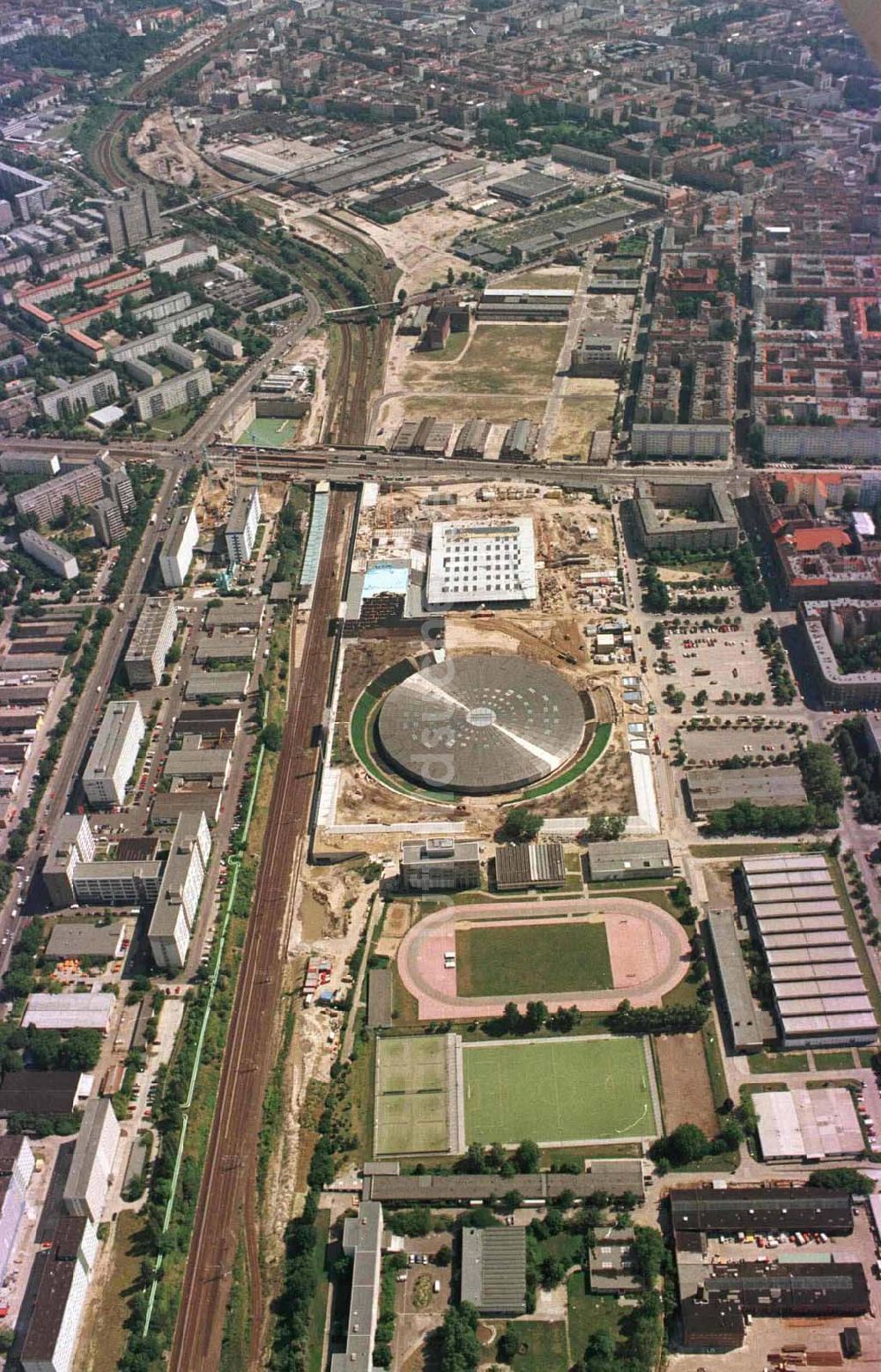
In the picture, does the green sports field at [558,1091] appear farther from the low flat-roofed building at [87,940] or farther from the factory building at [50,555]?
the factory building at [50,555]

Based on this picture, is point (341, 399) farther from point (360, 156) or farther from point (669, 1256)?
point (669, 1256)

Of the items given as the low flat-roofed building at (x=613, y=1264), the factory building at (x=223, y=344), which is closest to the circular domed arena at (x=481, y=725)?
the low flat-roofed building at (x=613, y=1264)

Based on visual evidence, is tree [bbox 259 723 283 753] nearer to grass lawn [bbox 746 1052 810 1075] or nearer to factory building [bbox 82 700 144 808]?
factory building [bbox 82 700 144 808]

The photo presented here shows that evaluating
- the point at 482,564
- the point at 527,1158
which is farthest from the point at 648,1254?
the point at 482,564

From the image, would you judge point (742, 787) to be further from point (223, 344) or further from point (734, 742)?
point (223, 344)

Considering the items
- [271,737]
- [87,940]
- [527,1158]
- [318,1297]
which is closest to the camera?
[318,1297]

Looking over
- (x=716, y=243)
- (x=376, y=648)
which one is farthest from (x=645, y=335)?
(x=376, y=648)

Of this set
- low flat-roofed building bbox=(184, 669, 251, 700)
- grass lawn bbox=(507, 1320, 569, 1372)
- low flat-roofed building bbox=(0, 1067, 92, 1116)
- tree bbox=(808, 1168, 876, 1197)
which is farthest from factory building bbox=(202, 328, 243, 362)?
grass lawn bbox=(507, 1320, 569, 1372)

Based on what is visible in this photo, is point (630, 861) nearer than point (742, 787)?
Yes

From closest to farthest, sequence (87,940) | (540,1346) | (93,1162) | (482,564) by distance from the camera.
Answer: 1. (540,1346)
2. (93,1162)
3. (87,940)
4. (482,564)
